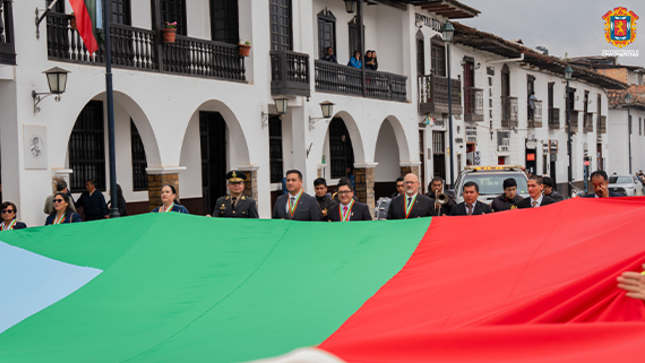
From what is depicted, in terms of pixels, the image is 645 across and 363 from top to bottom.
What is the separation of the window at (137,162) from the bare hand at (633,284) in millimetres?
15639

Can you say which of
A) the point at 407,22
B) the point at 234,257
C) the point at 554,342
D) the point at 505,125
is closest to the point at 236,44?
the point at 407,22

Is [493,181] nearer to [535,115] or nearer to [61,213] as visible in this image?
[61,213]

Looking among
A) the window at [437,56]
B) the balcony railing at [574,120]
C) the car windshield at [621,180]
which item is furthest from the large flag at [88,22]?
the balcony railing at [574,120]

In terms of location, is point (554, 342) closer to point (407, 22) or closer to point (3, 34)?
point (3, 34)

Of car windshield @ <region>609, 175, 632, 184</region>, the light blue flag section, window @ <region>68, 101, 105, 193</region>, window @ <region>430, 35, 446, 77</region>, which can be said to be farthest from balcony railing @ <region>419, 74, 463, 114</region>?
the light blue flag section

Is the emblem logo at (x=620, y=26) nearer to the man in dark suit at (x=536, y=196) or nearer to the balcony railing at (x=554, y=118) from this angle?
the balcony railing at (x=554, y=118)

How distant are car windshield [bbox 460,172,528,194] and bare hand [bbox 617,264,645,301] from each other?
1251 cm

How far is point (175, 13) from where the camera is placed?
19.4 m

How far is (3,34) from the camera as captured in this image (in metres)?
13.1

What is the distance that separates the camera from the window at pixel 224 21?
777 inches

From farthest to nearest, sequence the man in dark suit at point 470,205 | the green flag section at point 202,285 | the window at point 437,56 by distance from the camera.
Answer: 1. the window at point 437,56
2. the man in dark suit at point 470,205
3. the green flag section at point 202,285

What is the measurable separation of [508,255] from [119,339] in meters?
3.02

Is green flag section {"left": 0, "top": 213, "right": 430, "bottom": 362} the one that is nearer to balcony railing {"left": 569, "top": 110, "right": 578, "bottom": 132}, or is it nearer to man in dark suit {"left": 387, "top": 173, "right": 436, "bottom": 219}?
man in dark suit {"left": 387, "top": 173, "right": 436, "bottom": 219}

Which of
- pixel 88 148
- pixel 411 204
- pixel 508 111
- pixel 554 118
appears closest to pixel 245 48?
pixel 88 148
